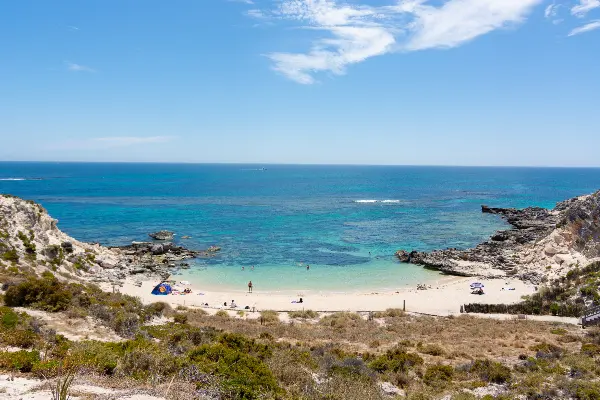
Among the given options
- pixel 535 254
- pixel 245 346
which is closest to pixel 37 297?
pixel 245 346

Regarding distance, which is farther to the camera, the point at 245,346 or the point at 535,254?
the point at 535,254

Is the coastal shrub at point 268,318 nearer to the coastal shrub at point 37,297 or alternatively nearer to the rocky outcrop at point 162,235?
the coastal shrub at point 37,297

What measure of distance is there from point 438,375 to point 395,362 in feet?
5.39

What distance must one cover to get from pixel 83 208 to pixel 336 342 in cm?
8216

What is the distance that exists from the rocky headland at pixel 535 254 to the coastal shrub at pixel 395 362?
89.3ft

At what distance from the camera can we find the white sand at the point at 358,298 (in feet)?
102

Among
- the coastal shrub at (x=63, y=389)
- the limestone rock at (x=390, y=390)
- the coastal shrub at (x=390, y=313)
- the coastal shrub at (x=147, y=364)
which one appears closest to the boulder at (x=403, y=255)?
the coastal shrub at (x=390, y=313)

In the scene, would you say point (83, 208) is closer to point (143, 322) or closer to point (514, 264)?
point (143, 322)

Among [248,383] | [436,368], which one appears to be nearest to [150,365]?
[248,383]

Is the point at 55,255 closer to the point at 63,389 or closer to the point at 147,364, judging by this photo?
the point at 147,364

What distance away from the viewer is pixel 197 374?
36.1ft

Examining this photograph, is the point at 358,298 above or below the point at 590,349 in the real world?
below

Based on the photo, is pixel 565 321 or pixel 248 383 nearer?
pixel 248 383

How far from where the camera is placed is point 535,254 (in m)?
43.4
